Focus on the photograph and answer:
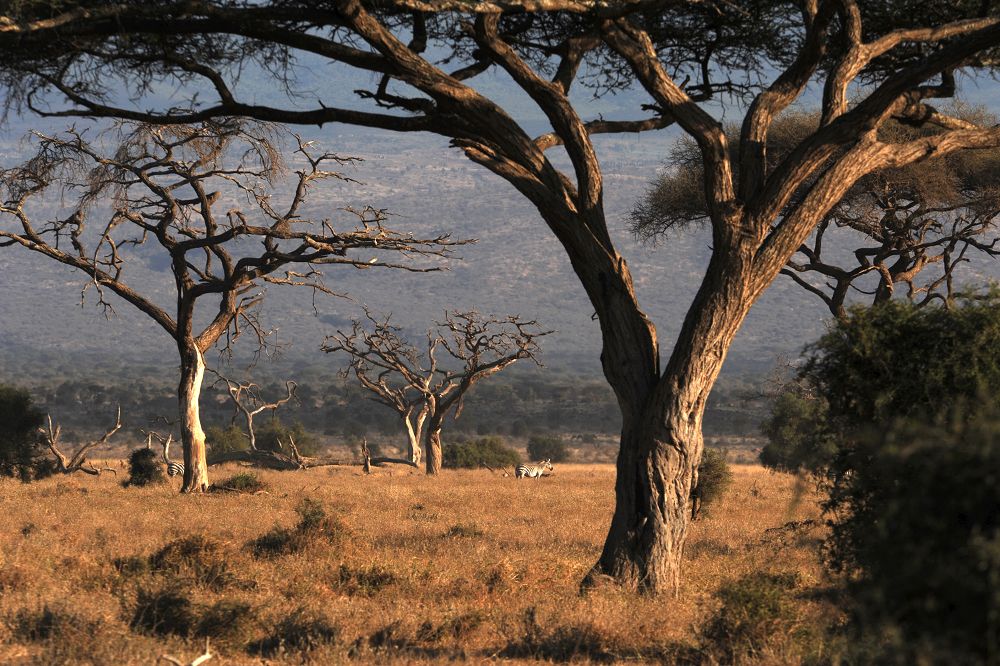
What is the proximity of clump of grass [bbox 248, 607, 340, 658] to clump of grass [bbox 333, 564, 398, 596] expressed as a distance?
175 cm

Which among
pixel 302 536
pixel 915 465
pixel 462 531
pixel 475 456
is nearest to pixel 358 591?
pixel 302 536

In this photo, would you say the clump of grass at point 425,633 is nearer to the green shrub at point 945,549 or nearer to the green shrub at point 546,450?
the green shrub at point 945,549

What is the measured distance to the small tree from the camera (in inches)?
1033

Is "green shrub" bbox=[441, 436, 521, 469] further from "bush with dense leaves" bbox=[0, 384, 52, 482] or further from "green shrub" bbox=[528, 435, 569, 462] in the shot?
"bush with dense leaves" bbox=[0, 384, 52, 482]

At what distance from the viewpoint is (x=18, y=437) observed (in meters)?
26.7

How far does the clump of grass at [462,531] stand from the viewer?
1505 cm

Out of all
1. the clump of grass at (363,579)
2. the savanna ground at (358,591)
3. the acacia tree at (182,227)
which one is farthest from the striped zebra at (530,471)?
the clump of grass at (363,579)

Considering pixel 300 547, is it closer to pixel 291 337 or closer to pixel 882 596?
pixel 882 596

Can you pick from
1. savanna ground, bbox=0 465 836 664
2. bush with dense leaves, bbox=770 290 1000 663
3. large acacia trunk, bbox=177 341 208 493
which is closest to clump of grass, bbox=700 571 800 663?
savanna ground, bbox=0 465 836 664

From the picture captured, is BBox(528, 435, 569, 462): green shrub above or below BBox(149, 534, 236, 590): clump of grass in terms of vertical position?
below

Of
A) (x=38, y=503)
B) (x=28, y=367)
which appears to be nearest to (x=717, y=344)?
(x=38, y=503)

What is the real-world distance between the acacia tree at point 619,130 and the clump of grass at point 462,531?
14.6ft

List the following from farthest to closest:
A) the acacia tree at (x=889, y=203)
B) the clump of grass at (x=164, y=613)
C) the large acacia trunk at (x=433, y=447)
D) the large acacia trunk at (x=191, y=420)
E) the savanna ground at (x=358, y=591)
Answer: the large acacia trunk at (x=433, y=447)
the acacia tree at (x=889, y=203)
the large acacia trunk at (x=191, y=420)
the clump of grass at (x=164, y=613)
the savanna ground at (x=358, y=591)

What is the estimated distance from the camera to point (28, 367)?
141250 mm
